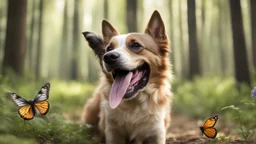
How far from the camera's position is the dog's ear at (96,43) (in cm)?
486

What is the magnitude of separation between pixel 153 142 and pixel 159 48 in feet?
4.27

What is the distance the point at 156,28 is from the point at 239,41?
6094mm

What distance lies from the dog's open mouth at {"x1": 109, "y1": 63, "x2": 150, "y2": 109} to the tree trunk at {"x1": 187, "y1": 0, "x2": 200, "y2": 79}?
1211cm

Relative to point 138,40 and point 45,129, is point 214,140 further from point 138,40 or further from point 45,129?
point 45,129

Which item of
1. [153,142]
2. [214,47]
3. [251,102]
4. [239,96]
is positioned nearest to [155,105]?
[153,142]

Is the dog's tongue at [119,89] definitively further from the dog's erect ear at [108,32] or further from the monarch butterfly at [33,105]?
the dog's erect ear at [108,32]

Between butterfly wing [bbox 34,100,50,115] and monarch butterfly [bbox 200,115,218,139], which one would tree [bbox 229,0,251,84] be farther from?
butterfly wing [bbox 34,100,50,115]

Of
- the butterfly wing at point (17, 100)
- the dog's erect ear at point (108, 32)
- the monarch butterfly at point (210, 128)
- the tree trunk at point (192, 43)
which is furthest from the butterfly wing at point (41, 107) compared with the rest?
the tree trunk at point (192, 43)

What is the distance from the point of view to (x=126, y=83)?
4.11m

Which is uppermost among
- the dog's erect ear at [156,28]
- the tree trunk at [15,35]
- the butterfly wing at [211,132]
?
the tree trunk at [15,35]

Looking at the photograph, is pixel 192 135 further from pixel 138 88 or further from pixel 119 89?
pixel 119 89

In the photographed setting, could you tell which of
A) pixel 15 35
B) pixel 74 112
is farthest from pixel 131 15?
pixel 15 35

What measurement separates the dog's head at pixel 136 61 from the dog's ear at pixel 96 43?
0.33 meters

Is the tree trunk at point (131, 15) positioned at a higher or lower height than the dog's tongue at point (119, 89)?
higher
